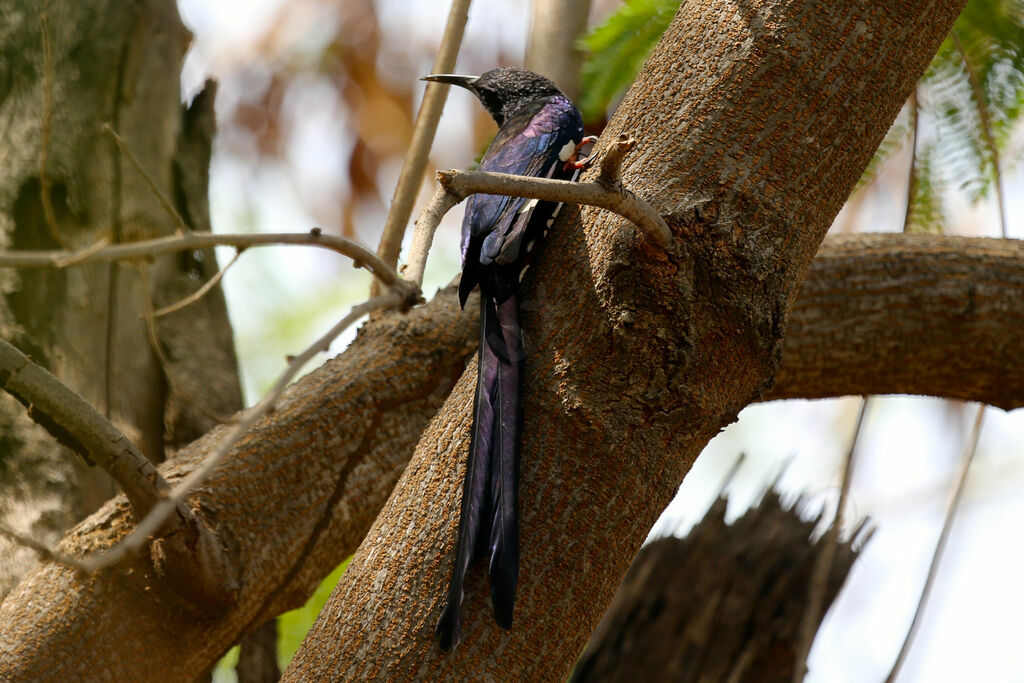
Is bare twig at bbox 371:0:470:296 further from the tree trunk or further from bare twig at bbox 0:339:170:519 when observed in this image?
bare twig at bbox 0:339:170:519

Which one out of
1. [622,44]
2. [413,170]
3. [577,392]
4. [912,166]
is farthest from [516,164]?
[912,166]

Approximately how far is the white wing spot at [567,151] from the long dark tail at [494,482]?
2.60ft

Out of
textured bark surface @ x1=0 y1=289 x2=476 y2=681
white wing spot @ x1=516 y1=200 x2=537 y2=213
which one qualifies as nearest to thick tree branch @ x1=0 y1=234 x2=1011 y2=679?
textured bark surface @ x1=0 y1=289 x2=476 y2=681

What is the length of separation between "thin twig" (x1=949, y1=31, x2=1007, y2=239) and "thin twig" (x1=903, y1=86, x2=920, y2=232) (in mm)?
155

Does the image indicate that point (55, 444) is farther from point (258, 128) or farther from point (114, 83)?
point (258, 128)

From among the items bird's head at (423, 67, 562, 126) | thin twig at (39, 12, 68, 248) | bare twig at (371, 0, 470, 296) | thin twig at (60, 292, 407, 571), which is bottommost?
thin twig at (60, 292, 407, 571)

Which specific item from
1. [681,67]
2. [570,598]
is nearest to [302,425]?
[570,598]

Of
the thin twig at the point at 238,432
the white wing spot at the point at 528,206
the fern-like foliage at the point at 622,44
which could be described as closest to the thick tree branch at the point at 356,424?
the white wing spot at the point at 528,206

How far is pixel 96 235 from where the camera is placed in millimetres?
2686

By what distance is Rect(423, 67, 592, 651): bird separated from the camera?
133 cm

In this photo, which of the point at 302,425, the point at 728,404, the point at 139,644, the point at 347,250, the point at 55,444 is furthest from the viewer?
the point at 55,444

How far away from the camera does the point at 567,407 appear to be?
140cm

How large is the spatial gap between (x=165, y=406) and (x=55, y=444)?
1.40 ft

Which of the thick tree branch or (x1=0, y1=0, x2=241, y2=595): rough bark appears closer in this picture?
the thick tree branch
